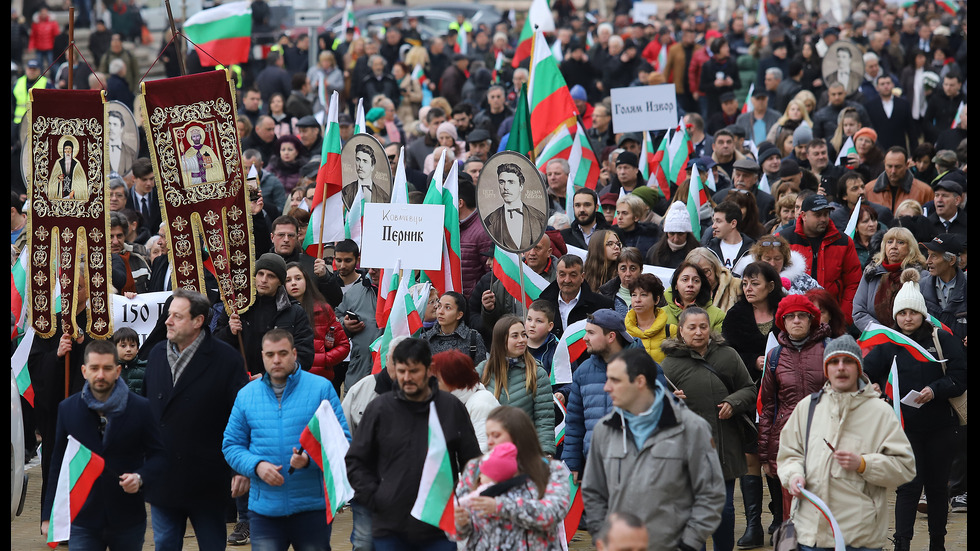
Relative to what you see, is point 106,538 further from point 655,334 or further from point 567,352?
point 655,334

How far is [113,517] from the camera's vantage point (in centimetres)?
789

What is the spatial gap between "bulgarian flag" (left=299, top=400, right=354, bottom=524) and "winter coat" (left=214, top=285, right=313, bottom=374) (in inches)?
74.1

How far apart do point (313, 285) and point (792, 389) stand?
3.31 meters

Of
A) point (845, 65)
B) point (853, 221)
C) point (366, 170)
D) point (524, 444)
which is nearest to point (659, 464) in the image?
point (524, 444)

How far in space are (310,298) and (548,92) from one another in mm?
4988

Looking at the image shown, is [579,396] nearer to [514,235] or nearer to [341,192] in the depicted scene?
[514,235]

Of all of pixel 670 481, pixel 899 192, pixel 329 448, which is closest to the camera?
pixel 670 481

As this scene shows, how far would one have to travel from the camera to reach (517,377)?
28.7 feet

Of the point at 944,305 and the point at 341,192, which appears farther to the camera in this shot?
the point at 341,192

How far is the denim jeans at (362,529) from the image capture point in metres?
7.51

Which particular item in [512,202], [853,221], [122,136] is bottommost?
[853,221]

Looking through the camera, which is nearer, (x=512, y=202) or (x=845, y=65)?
(x=512, y=202)

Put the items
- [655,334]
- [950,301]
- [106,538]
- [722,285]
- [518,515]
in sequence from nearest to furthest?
[518,515], [106,538], [655,334], [722,285], [950,301]

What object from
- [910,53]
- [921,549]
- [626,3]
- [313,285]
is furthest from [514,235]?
[626,3]
